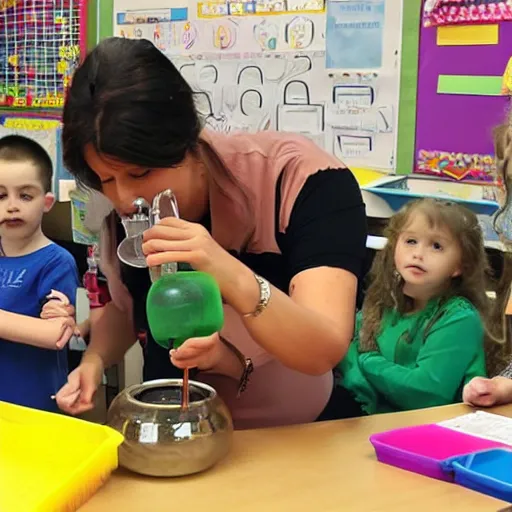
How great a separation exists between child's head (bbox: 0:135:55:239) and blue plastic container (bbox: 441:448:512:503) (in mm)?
1246

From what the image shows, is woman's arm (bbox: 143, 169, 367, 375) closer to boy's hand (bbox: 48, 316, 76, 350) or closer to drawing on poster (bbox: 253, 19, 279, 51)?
boy's hand (bbox: 48, 316, 76, 350)

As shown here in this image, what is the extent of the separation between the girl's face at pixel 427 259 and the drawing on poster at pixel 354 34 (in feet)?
1.98

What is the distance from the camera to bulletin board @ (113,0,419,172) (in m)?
2.49

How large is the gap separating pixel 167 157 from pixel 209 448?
0.42 metres

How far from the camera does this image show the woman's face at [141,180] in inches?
47.9

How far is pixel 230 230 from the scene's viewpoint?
135 centimetres

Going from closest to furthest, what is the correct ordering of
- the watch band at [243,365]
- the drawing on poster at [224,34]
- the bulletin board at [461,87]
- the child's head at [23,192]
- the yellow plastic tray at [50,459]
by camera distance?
the yellow plastic tray at [50,459], the watch band at [243,365], the child's head at [23,192], the bulletin board at [461,87], the drawing on poster at [224,34]

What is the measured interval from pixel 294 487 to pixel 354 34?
1.79 meters

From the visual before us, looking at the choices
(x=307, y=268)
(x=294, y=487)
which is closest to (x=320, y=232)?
(x=307, y=268)

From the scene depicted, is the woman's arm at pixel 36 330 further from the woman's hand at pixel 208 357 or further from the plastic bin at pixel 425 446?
the plastic bin at pixel 425 446

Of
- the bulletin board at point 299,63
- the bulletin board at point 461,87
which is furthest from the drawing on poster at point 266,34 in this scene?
the bulletin board at point 461,87

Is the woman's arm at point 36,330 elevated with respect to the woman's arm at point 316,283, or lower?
lower

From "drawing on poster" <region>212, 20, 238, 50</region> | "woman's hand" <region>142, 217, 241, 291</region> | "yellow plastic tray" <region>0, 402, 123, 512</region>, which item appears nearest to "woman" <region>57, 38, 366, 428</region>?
"woman's hand" <region>142, 217, 241, 291</region>

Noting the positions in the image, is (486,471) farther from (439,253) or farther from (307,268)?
(439,253)
